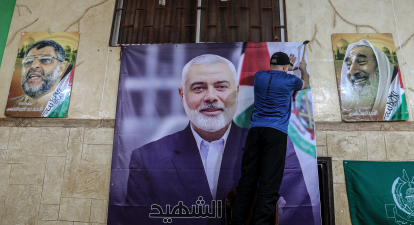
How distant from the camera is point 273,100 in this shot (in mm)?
2195

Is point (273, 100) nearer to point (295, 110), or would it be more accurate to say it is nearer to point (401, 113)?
point (295, 110)

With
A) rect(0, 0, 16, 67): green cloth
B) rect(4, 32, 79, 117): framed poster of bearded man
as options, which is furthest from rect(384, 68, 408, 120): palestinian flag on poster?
rect(0, 0, 16, 67): green cloth

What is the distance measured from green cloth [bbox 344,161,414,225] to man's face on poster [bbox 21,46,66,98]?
138 inches

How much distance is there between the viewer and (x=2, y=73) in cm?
318

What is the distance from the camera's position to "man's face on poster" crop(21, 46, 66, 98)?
3.06m

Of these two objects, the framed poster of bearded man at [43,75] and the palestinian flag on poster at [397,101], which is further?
the framed poster of bearded man at [43,75]

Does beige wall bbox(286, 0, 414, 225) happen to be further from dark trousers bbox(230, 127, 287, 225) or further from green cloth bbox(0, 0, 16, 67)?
green cloth bbox(0, 0, 16, 67)

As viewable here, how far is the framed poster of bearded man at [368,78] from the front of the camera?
282cm

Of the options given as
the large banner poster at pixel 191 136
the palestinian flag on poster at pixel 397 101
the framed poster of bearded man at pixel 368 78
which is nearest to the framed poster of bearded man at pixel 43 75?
the large banner poster at pixel 191 136

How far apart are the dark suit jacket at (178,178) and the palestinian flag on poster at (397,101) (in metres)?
1.21

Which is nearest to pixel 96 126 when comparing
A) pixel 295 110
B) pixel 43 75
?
pixel 43 75

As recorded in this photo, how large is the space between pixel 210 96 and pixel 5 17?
117 inches

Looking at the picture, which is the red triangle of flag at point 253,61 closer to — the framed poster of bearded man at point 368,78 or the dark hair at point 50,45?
the framed poster of bearded man at point 368,78

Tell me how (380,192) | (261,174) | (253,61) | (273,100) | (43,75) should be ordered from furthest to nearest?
(43,75) < (253,61) < (380,192) < (273,100) < (261,174)
